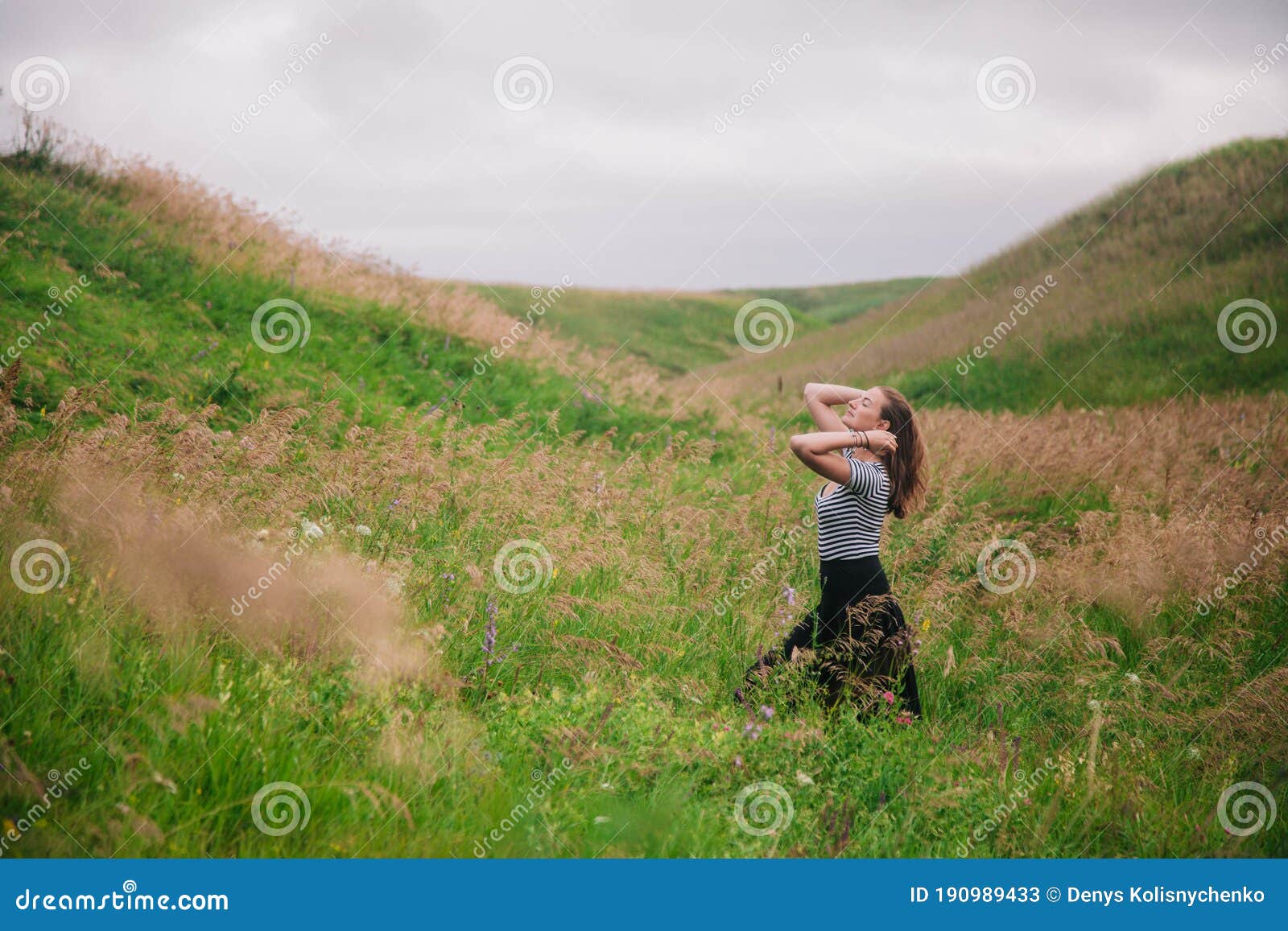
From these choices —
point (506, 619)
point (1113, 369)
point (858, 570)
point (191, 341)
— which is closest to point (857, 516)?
point (858, 570)

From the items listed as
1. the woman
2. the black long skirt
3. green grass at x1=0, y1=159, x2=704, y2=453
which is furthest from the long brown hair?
green grass at x1=0, y1=159, x2=704, y2=453

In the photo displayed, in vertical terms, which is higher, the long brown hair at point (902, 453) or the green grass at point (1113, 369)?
the green grass at point (1113, 369)

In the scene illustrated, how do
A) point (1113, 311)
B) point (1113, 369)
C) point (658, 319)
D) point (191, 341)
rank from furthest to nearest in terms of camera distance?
point (658, 319), point (1113, 311), point (1113, 369), point (191, 341)

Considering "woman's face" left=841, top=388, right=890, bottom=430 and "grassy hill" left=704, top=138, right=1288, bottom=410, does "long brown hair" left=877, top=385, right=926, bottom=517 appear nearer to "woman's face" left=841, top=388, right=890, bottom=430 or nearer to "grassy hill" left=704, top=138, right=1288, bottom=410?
"woman's face" left=841, top=388, right=890, bottom=430

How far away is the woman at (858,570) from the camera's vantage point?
442 cm

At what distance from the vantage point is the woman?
4418mm

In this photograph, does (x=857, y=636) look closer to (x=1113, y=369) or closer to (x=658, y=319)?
(x=1113, y=369)

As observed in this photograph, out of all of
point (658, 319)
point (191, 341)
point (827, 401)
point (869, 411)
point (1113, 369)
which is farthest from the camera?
point (658, 319)

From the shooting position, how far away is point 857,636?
14.8ft

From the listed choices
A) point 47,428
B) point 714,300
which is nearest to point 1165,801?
point 47,428

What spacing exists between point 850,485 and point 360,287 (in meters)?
9.85

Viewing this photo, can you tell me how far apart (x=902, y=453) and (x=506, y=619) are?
2466 mm

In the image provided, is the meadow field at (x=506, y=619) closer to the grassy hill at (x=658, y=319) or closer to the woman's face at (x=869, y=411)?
the woman's face at (x=869, y=411)

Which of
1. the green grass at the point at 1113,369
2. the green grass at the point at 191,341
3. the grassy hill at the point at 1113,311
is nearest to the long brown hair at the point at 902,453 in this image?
the green grass at the point at 191,341
